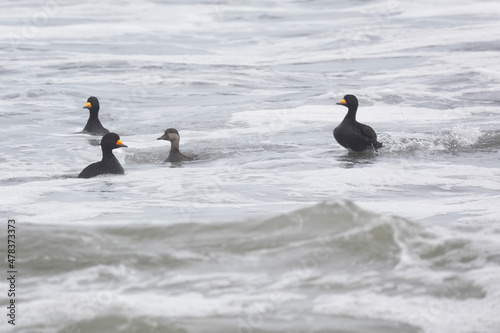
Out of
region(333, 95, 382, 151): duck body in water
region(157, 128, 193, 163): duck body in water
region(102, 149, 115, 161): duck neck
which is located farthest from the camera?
region(333, 95, 382, 151): duck body in water

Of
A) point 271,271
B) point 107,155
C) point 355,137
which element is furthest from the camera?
point 355,137

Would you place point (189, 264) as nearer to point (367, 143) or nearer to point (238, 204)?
point (238, 204)

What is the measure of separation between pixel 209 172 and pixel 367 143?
284cm

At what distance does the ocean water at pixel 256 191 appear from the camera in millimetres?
6047

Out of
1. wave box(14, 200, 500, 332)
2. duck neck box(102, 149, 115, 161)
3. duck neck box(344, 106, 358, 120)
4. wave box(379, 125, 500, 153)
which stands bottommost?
wave box(14, 200, 500, 332)

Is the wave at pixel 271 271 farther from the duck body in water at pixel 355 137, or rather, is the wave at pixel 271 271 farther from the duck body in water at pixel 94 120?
the duck body in water at pixel 94 120

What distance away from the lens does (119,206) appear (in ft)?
30.3

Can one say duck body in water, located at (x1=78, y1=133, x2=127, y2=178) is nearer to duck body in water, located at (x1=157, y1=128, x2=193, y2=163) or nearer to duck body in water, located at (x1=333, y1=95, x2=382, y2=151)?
duck body in water, located at (x1=157, y1=128, x2=193, y2=163)

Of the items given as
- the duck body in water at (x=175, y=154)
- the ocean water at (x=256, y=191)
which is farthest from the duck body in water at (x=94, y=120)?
the duck body in water at (x=175, y=154)

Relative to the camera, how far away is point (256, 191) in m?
10.1

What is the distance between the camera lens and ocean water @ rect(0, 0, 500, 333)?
6047 millimetres

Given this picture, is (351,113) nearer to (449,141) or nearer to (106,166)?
(449,141)

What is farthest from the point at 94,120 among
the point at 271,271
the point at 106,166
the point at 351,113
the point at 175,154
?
the point at 271,271

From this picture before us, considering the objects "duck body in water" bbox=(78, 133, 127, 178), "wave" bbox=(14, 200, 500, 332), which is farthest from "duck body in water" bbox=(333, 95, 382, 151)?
"wave" bbox=(14, 200, 500, 332)
